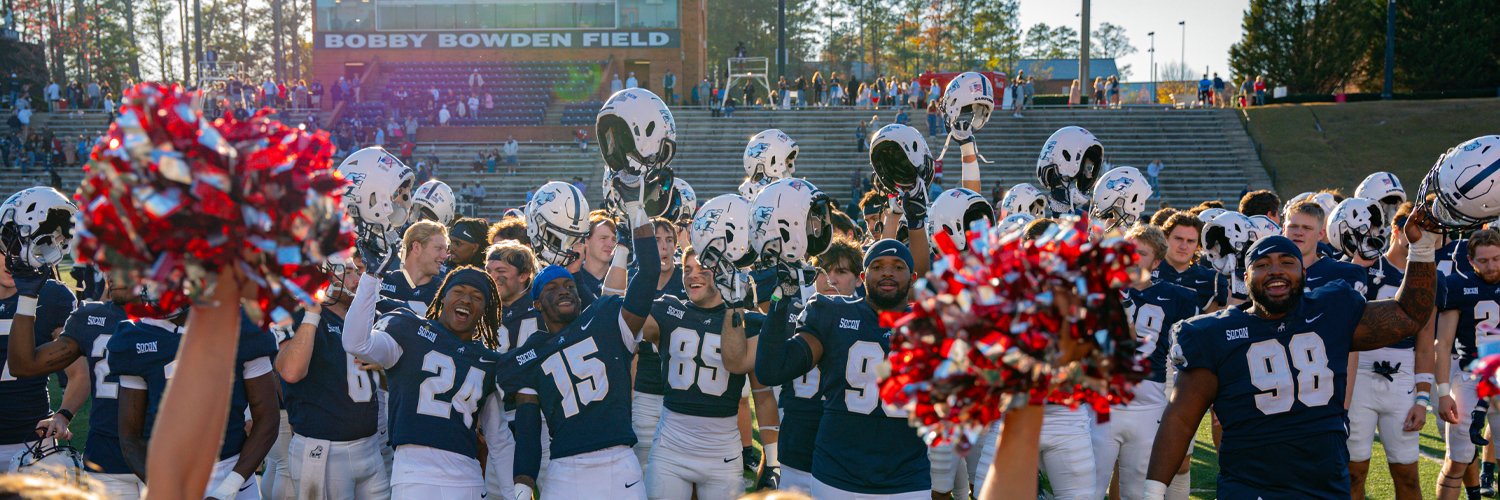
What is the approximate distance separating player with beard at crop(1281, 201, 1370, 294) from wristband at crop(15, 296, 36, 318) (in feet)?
Result: 21.7

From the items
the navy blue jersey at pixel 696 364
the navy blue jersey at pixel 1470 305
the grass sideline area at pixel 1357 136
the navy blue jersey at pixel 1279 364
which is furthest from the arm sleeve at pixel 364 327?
the grass sideline area at pixel 1357 136

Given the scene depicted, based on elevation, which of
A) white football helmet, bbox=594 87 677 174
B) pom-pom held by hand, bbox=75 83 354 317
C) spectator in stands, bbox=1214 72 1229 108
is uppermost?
spectator in stands, bbox=1214 72 1229 108

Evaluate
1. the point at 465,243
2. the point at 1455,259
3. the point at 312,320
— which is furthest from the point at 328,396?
the point at 1455,259

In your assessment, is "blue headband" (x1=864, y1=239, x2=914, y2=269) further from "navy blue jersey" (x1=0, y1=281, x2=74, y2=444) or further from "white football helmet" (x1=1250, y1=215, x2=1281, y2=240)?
"navy blue jersey" (x1=0, y1=281, x2=74, y2=444)

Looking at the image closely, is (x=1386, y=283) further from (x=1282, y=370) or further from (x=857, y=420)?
(x=857, y=420)

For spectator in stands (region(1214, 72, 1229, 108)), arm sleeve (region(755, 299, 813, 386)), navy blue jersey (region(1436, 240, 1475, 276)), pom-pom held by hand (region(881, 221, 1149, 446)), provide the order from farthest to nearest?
spectator in stands (region(1214, 72, 1229, 108))
navy blue jersey (region(1436, 240, 1475, 276))
arm sleeve (region(755, 299, 813, 386))
pom-pom held by hand (region(881, 221, 1149, 446))

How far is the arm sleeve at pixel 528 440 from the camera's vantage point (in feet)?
17.2

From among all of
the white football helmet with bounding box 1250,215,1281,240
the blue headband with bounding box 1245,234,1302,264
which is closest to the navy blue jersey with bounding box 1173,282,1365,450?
the blue headband with bounding box 1245,234,1302,264

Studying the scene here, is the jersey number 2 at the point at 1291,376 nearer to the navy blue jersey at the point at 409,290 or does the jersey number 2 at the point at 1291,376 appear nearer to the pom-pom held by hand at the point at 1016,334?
the pom-pom held by hand at the point at 1016,334

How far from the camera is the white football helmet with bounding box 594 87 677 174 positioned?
5.19 metres

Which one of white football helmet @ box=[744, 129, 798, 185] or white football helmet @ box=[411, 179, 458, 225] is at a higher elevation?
white football helmet @ box=[744, 129, 798, 185]

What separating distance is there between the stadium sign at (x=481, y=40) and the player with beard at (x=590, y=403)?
37273 millimetres

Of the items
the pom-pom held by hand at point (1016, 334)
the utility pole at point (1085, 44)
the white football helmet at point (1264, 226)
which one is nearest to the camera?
the pom-pom held by hand at point (1016, 334)

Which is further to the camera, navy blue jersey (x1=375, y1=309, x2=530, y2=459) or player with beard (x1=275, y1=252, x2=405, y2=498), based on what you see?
player with beard (x1=275, y1=252, x2=405, y2=498)
